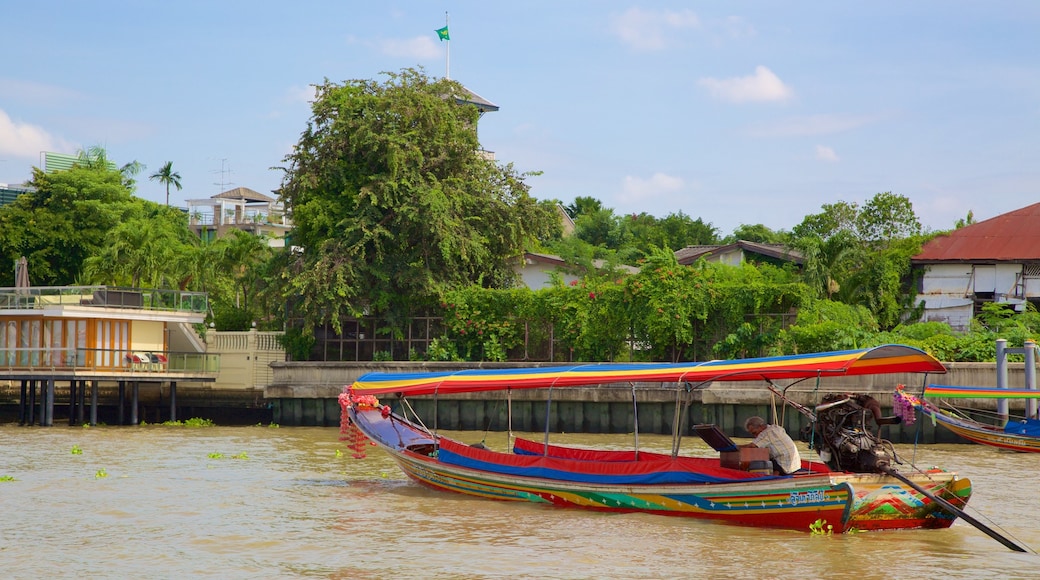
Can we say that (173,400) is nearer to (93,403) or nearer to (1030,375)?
(93,403)

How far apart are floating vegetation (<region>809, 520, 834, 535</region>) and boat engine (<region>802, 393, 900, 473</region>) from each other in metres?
1.01

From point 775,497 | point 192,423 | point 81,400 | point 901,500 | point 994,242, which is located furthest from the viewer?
point 994,242

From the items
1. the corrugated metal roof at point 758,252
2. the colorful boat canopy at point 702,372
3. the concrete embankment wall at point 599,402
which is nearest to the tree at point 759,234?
the corrugated metal roof at point 758,252

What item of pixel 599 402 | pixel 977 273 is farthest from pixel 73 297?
pixel 977 273

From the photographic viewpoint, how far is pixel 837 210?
151 ft

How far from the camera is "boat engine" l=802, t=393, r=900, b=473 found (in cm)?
1591

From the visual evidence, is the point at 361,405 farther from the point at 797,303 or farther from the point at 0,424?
the point at 0,424

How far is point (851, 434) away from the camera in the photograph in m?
16.2

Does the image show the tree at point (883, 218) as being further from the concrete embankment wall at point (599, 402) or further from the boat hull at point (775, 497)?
the boat hull at point (775, 497)

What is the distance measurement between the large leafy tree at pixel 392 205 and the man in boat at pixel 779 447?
79.1 feet

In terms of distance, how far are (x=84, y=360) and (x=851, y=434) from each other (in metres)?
28.6

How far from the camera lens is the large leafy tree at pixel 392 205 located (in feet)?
131

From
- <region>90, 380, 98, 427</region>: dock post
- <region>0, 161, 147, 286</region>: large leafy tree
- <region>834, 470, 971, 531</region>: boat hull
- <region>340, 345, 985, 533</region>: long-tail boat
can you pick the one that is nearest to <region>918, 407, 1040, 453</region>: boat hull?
<region>340, 345, 985, 533</region>: long-tail boat

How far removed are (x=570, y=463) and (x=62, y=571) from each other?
26.2 ft
